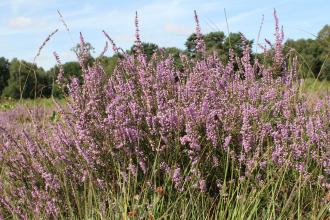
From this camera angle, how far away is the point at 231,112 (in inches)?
120

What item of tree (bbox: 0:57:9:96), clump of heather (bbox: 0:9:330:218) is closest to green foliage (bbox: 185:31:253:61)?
clump of heather (bbox: 0:9:330:218)

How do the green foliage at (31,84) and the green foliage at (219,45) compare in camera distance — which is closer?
the green foliage at (31,84)

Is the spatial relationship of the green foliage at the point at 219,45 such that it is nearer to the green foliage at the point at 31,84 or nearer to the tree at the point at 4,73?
the green foliage at the point at 31,84

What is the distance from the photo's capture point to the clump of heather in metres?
2.83

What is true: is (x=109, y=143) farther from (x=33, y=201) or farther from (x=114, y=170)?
(x=33, y=201)

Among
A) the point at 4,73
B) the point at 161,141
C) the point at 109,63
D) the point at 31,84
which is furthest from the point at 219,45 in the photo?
the point at 4,73

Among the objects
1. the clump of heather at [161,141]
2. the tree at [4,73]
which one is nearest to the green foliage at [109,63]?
the clump of heather at [161,141]

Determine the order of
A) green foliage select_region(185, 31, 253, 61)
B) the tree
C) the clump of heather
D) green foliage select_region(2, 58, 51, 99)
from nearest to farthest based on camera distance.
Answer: the clump of heather, green foliage select_region(2, 58, 51, 99), green foliage select_region(185, 31, 253, 61), the tree

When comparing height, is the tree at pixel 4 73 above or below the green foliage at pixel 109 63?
above

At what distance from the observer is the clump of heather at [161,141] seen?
2830mm

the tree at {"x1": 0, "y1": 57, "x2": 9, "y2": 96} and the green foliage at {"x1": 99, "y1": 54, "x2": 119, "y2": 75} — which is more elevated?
the tree at {"x1": 0, "y1": 57, "x2": 9, "y2": 96}

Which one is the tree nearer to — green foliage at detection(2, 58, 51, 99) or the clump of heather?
green foliage at detection(2, 58, 51, 99)

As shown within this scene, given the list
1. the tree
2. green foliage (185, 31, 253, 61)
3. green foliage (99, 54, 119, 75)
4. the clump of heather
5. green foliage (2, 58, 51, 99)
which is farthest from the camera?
the tree

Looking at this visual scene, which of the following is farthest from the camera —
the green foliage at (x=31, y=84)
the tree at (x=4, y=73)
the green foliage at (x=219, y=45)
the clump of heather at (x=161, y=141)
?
the tree at (x=4, y=73)
